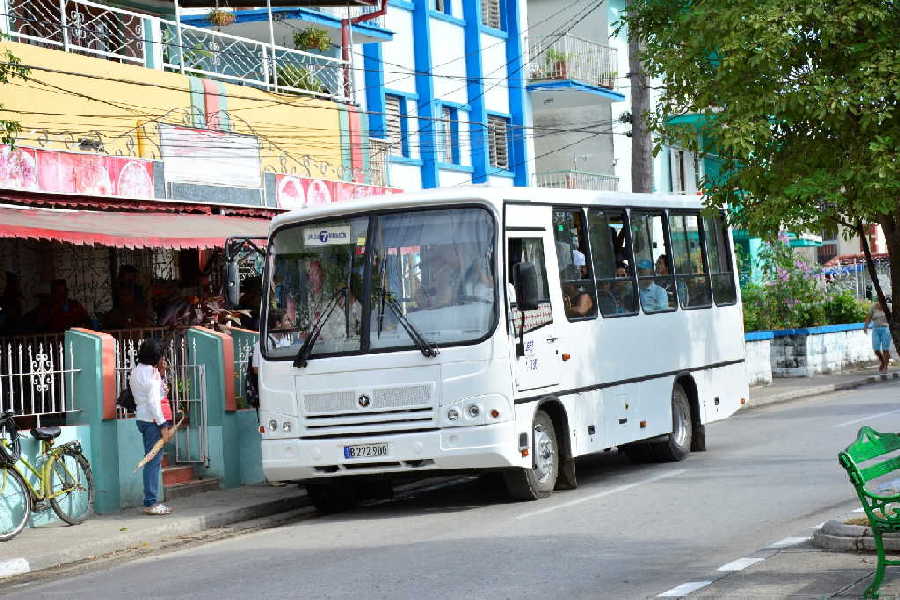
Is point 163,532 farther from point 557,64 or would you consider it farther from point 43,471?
point 557,64

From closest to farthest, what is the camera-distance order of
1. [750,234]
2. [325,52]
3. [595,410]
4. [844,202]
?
[844,202], [750,234], [595,410], [325,52]

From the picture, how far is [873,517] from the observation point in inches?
319

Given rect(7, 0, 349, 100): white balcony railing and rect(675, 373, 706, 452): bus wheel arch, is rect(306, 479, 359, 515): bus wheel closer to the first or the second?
rect(675, 373, 706, 452): bus wheel arch

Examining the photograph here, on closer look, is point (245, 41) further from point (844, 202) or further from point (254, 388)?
point (844, 202)

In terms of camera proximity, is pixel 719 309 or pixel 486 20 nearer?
pixel 719 309

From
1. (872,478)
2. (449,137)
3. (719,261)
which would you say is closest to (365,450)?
(872,478)

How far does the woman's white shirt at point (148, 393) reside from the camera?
14.7 m

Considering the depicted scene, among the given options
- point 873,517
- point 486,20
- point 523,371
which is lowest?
point 873,517

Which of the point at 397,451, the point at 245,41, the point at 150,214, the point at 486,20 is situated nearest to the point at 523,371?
the point at 397,451

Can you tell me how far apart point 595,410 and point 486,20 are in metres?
22.1

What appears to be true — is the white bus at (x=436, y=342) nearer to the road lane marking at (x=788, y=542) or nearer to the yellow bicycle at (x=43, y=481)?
the yellow bicycle at (x=43, y=481)

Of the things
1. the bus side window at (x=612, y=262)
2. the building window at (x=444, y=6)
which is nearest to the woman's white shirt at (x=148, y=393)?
the bus side window at (x=612, y=262)

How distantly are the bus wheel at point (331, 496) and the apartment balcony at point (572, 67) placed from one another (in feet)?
75.1

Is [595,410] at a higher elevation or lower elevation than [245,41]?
lower
